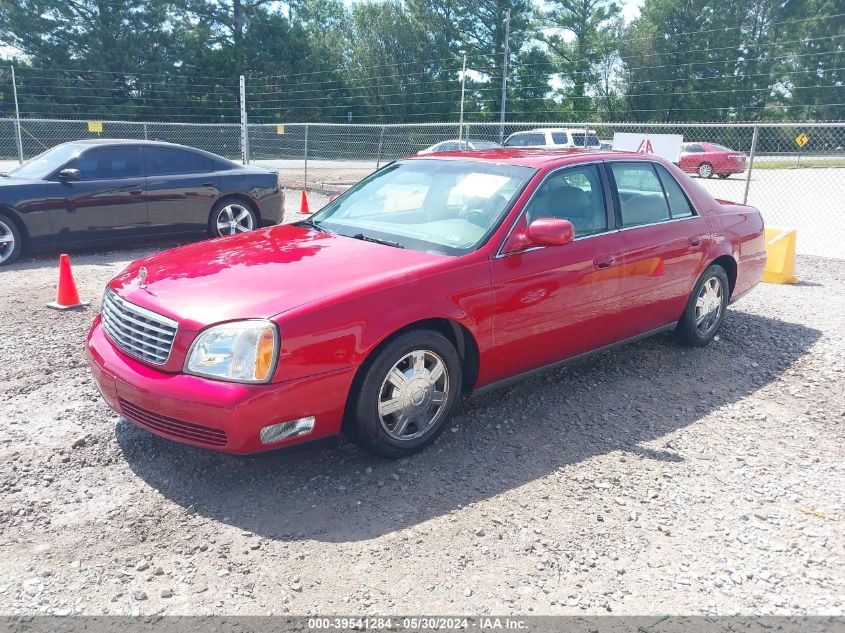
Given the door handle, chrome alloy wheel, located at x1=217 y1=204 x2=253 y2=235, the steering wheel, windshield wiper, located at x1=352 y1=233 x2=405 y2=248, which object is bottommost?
chrome alloy wheel, located at x1=217 y1=204 x2=253 y2=235

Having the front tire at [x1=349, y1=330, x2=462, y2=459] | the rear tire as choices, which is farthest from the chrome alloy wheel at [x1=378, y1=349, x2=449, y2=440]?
the rear tire

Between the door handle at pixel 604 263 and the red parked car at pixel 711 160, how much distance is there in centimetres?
2538

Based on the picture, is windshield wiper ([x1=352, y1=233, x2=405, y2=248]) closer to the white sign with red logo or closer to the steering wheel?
the steering wheel

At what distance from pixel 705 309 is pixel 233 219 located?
6679mm

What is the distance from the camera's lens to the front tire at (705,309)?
5.60 metres

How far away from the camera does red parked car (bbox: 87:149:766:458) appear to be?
130 inches

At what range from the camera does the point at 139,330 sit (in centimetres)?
360

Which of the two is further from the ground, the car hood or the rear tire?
the car hood

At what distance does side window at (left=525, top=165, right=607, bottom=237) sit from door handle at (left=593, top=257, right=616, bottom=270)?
7.8 inches

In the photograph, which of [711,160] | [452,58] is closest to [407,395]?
[711,160]

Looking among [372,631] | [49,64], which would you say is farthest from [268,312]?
[49,64]

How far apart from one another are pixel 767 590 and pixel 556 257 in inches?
85.0

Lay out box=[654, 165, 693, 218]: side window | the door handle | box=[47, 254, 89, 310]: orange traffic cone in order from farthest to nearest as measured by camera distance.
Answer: box=[47, 254, 89, 310]: orange traffic cone
box=[654, 165, 693, 218]: side window
the door handle

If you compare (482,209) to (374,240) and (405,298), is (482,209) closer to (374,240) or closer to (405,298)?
(374,240)
